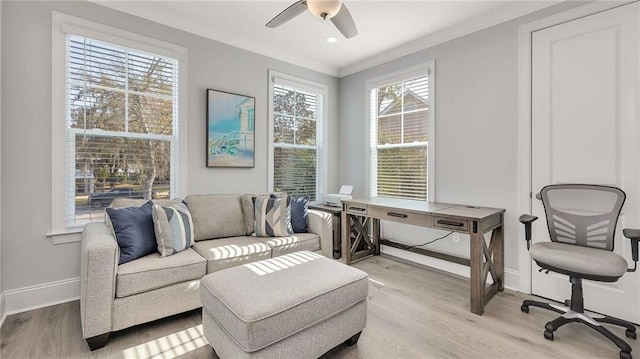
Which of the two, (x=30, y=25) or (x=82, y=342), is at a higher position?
(x=30, y=25)

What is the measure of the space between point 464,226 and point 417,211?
0.42m

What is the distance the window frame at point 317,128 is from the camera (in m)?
3.67

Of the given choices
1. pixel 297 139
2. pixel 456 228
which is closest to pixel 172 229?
pixel 297 139

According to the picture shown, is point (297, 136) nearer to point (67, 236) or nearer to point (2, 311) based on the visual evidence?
point (67, 236)

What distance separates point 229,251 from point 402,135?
2.50m

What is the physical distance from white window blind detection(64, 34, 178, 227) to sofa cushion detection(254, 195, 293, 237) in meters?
0.93

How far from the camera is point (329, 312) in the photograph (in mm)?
1657

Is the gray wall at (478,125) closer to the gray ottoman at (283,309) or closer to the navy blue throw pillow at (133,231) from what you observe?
the gray ottoman at (283,309)

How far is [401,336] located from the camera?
6.55 ft

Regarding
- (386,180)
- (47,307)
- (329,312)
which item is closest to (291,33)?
(386,180)

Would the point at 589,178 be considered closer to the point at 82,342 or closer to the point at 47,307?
the point at 82,342

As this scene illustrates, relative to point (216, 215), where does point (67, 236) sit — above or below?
below

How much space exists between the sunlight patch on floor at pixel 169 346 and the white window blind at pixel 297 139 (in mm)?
2083

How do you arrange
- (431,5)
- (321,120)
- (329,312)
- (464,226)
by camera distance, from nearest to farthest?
(329,312), (464,226), (431,5), (321,120)
